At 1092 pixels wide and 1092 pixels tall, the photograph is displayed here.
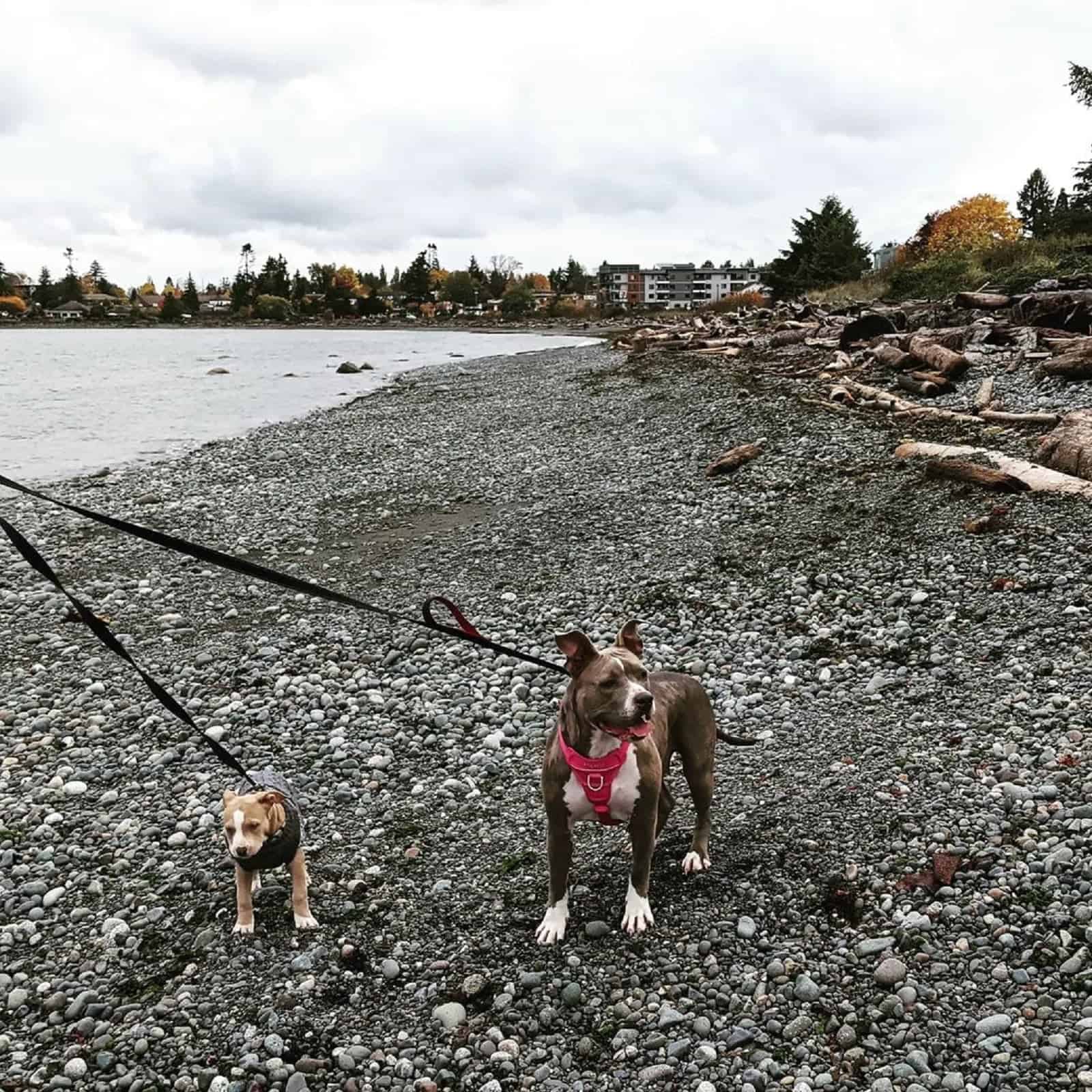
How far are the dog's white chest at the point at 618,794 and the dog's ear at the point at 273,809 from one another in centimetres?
155

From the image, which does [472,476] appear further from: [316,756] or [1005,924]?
[1005,924]

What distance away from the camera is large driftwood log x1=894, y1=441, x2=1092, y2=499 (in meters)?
10.1

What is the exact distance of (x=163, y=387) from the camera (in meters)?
46.0

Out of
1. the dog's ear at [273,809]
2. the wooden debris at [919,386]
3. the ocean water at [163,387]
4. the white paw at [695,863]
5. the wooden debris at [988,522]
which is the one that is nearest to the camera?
the dog's ear at [273,809]

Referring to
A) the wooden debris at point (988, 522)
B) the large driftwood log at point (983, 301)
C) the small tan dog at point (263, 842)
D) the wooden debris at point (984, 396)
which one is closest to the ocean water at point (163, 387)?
the wooden debris at point (984, 396)

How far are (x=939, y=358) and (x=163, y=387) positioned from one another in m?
38.8

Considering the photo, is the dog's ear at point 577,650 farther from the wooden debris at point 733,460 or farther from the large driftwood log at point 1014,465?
the wooden debris at point 733,460

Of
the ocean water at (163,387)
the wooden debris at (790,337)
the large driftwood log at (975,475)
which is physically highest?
the wooden debris at (790,337)

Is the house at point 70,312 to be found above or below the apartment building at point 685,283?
below

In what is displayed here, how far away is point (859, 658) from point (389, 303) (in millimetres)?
159685

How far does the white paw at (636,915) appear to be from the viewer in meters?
4.77

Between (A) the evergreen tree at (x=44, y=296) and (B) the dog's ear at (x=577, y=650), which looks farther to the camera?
(A) the evergreen tree at (x=44, y=296)

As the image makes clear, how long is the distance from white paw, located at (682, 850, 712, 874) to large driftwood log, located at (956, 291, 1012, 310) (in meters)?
24.6

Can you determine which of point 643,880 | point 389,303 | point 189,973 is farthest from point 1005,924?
point 389,303
